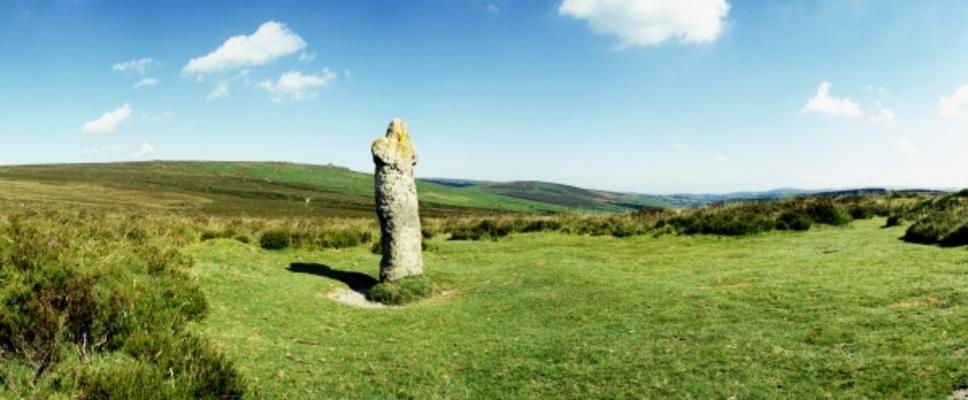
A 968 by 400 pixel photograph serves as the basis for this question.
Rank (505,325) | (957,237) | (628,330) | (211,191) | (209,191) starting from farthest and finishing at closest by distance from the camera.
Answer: (211,191) → (209,191) → (957,237) → (505,325) → (628,330)

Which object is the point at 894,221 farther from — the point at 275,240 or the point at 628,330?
the point at 275,240

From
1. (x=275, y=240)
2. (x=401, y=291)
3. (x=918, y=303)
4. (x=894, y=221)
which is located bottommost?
(x=401, y=291)

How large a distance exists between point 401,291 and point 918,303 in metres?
12.8

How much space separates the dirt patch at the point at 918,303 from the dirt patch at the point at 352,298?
1269cm

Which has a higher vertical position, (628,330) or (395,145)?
(395,145)

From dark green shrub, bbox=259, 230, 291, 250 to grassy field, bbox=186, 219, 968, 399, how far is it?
6447 millimetres

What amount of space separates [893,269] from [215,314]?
53.0ft

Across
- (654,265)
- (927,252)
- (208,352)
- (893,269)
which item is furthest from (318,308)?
(927,252)

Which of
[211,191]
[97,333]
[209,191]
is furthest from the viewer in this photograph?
[211,191]

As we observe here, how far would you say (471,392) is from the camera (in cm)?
922

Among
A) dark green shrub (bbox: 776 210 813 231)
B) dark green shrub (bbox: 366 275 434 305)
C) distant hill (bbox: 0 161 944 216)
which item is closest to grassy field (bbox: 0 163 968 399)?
dark green shrub (bbox: 366 275 434 305)

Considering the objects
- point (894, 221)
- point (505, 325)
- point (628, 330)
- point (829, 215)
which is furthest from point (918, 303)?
point (829, 215)

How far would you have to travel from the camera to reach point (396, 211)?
19516mm

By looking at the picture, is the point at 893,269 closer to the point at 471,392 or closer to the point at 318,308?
Answer: the point at 471,392
